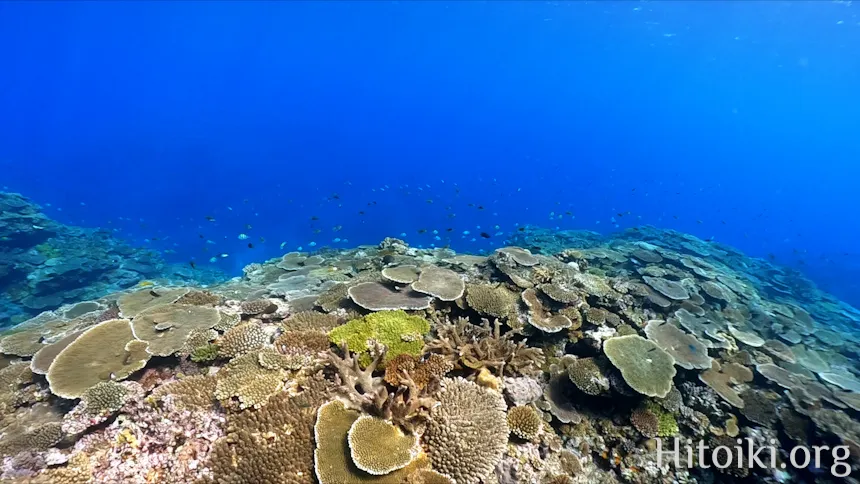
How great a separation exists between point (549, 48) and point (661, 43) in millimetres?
42381

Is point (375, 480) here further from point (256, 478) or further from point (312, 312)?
point (312, 312)

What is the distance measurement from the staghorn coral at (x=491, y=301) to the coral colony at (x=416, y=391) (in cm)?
4

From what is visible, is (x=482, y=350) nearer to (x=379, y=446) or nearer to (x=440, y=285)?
(x=440, y=285)

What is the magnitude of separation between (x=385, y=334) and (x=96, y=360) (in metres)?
4.23

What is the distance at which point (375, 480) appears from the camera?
356cm

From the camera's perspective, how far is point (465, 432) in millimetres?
4152

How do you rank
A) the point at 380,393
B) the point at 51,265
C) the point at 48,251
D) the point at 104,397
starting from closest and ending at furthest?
the point at 380,393 < the point at 104,397 < the point at 51,265 < the point at 48,251

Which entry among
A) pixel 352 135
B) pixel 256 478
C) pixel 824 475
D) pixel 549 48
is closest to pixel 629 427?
pixel 824 475

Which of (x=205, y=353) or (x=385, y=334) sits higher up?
(x=385, y=334)

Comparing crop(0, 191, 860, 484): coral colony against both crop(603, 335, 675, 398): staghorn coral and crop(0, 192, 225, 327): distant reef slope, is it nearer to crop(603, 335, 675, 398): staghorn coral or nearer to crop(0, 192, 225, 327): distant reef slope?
crop(603, 335, 675, 398): staghorn coral

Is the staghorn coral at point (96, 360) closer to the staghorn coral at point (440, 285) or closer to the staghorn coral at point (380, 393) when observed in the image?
the staghorn coral at point (380, 393)

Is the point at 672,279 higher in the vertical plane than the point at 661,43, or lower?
lower

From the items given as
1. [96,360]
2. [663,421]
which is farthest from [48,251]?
[663,421]

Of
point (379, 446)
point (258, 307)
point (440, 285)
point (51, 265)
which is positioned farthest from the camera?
point (51, 265)
